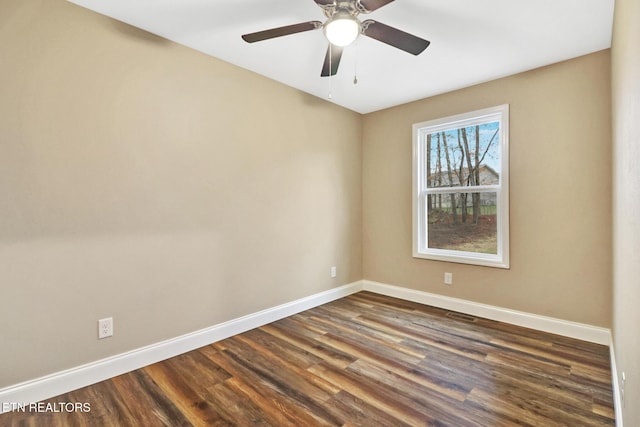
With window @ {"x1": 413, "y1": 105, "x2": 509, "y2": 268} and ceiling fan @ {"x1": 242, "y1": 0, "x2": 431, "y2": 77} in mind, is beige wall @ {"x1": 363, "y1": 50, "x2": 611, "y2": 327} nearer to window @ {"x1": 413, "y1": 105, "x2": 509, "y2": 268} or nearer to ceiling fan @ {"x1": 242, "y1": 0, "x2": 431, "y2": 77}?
window @ {"x1": 413, "y1": 105, "x2": 509, "y2": 268}

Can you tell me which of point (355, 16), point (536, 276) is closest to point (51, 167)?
point (355, 16)

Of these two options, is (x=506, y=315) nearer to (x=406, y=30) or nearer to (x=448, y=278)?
(x=448, y=278)

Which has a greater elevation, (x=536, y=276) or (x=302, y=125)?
(x=302, y=125)

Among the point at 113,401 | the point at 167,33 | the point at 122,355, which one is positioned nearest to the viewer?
the point at 113,401

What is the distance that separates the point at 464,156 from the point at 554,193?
0.96 metres

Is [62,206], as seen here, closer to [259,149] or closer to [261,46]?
[259,149]

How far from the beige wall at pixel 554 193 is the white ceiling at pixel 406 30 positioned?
213 mm

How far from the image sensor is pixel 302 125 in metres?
3.38

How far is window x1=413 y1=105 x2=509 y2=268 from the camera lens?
3070mm

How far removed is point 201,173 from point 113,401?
1.65 metres

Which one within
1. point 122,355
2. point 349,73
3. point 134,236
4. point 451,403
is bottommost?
point 451,403

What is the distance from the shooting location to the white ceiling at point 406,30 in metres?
1.97

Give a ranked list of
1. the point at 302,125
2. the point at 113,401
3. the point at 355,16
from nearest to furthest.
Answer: the point at 355,16 < the point at 113,401 < the point at 302,125

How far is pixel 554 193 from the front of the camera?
2.73 m
